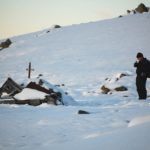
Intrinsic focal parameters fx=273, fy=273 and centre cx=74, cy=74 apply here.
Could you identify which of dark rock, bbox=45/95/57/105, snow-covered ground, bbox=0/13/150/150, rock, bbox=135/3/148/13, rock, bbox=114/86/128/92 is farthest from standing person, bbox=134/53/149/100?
rock, bbox=135/3/148/13

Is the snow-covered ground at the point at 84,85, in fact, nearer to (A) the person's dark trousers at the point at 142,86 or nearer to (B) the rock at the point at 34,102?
(A) the person's dark trousers at the point at 142,86

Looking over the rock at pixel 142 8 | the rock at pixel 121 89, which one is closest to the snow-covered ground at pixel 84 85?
the rock at pixel 121 89

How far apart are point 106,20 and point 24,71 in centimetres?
2046

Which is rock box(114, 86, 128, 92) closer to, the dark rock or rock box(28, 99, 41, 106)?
the dark rock

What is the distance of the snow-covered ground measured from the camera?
14.1 ft

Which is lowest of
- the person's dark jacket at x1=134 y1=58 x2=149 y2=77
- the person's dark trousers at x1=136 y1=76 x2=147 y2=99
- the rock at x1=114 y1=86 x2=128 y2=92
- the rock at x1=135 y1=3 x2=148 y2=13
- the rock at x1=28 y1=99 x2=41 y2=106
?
the rock at x1=114 y1=86 x2=128 y2=92

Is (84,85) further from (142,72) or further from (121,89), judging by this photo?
(142,72)

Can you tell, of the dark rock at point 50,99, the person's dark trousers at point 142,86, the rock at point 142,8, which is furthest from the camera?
the rock at point 142,8

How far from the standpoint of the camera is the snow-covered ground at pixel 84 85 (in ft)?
14.1

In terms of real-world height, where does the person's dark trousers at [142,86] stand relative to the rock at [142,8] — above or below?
below

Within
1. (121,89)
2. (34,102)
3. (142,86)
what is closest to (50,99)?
(34,102)

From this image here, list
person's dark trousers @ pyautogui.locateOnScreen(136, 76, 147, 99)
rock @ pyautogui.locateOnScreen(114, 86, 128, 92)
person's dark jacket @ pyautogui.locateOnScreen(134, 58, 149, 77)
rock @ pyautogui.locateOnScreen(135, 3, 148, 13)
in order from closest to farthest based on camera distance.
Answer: person's dark jacket @ pyautogui.locateOnScreen(134, 58, 149, 77) → person's dark trousers @ pyautogui.locateOnScreen(136, 76, 147, 99) → rock @ pyautogui.locateOnScreen(114, 86, 128, 92) → rock @ pyautogui.locateOnScreen(135, 3, 148, 13)

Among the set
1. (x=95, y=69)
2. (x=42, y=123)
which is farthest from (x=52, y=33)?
(x=42, y=123)

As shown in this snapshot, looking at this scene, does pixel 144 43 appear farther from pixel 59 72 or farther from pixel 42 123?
pixel 42 123
